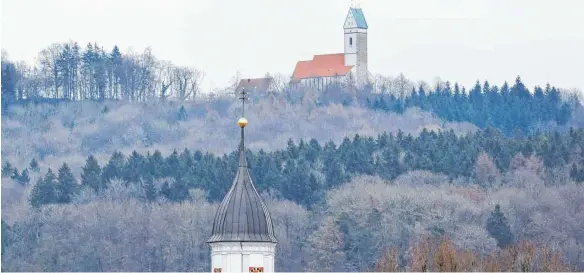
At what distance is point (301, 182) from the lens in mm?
164750

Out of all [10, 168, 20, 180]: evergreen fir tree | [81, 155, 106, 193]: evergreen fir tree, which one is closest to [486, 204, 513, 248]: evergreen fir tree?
[81, 155, 106, 193]: evergreen fir tree

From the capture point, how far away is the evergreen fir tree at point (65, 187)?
164 meters

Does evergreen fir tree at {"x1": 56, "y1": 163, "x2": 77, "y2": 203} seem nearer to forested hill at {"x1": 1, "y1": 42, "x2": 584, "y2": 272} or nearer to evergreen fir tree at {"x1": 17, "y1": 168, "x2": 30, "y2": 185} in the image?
forested hill at {"x1": 1, "y1": 42, "x2": 584, "y2": 272}

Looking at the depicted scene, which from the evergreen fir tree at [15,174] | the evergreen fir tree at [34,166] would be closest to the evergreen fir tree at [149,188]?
the evergreen fir tree at [15,174]

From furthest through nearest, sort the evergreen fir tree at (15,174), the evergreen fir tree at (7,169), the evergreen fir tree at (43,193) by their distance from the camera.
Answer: the evergreen fir tree at (15,174) → the evergreen fir tree at (7,169) → the evergreen fir tree at (43,193)

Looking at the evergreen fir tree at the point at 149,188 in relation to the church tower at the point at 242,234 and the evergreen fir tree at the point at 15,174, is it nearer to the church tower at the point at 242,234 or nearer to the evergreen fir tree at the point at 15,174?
the evergreen fir tree at the point at 15,174

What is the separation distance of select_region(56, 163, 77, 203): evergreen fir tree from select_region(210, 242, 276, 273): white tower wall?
325 ft

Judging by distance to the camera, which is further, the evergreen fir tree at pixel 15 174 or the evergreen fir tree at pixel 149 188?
the evergreen fir tree at pixel 15 174

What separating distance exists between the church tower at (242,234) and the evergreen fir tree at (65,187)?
9820cm

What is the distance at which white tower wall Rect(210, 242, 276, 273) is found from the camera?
6372 cm

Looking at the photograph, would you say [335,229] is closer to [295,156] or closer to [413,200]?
[413,200]

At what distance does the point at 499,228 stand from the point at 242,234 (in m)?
76.9

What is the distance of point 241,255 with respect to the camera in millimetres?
64062

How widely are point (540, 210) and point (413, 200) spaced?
21.7 feet
